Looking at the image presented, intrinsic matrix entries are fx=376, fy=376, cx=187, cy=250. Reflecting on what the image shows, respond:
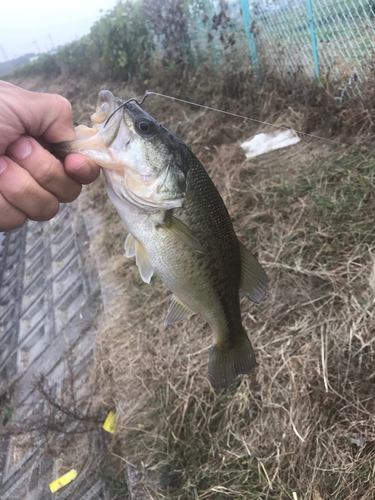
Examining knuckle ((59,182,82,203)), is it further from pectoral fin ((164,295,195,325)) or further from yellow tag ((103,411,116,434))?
yellow tag ((103,411,116,434))

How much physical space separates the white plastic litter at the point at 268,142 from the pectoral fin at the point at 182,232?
335cm

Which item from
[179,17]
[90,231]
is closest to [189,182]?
[90,231]

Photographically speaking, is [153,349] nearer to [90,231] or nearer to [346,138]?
[346,138]

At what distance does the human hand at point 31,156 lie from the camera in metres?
1.24

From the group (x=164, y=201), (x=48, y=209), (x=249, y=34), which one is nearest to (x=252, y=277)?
(x=164, y=201)

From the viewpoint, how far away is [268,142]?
452cm

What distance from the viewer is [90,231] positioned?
253 inches

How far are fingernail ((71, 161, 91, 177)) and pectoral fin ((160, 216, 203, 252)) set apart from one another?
31 cm

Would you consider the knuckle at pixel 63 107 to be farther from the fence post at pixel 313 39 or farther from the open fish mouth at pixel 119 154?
the fence post at pixel 313 39

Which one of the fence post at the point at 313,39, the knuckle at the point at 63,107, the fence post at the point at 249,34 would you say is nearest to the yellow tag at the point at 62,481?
the knuckle at the point at 63,107

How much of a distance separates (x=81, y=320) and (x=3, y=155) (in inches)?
164

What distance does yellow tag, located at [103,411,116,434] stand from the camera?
3.24 metres

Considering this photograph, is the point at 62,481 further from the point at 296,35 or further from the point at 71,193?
the point at 296,35

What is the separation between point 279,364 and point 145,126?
198 cm
